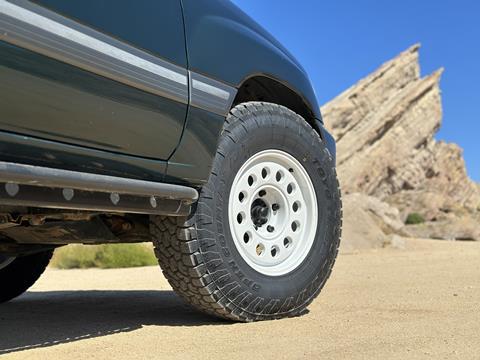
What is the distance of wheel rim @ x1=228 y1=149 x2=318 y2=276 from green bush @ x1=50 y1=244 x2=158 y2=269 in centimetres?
836

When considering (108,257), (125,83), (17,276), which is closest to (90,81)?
(125,83)

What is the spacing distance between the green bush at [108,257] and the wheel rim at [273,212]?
27.4ft

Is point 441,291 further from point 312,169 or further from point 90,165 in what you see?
point 90,165

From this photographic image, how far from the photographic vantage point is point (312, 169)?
3393 mm

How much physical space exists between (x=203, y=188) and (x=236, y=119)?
43 cm

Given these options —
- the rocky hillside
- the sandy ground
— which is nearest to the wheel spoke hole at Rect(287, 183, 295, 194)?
the sandy ground

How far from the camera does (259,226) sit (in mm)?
3150

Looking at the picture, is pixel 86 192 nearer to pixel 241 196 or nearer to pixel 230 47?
pixel 241 196

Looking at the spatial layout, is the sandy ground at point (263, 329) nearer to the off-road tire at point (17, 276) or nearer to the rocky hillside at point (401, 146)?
the off-road tire at point (17, 276)

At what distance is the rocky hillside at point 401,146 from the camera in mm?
44375

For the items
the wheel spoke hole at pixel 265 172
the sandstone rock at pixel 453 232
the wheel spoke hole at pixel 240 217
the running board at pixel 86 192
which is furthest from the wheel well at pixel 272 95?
the sandstone rock at pixel 453 232

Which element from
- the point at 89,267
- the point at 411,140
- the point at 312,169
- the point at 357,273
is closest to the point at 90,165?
the point at 312,169

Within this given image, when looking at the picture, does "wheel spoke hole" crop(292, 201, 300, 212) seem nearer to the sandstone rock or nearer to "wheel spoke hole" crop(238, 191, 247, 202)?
"wheel spoke hole" crop(238, 191, 247, 202)

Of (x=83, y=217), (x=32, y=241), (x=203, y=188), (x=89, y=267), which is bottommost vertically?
(x=89, y=267)
